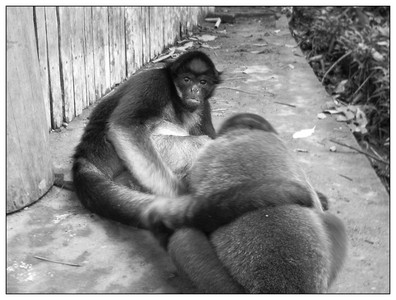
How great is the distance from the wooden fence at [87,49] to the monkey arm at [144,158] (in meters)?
1.36

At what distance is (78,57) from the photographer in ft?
19.8

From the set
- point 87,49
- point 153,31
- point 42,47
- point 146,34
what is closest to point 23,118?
point 42,47

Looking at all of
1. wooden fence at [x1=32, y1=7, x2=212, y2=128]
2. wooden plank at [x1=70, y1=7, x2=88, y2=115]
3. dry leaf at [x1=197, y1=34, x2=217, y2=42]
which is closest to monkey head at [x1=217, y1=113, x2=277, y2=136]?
wooden fence at [x1=32, y1=7, x2=212, y2=128]

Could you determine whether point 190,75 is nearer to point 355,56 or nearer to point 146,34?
point 146,34

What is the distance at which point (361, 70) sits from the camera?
878 centimetres

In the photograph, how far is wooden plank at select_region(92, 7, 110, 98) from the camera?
625cm

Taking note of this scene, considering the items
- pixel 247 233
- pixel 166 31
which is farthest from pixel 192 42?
pixel 247 233

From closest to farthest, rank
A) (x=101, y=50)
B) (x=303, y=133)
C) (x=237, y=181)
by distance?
(x=237, y=181) → (x=303, y=133) → (x=101, y=50)

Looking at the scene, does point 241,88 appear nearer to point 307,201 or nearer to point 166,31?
point 166,31

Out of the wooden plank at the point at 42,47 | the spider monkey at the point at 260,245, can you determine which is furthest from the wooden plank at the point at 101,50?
the spider monkey at the point at 260,245

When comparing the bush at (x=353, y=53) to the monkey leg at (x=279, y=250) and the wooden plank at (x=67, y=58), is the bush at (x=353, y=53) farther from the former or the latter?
the monkey leg at (x=279, y=250)

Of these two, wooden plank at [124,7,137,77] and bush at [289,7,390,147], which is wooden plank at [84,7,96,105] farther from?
bush at [289,7,390,147]

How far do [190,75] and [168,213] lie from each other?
1621mm

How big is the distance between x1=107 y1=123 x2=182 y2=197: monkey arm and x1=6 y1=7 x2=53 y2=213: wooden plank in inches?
22.7
